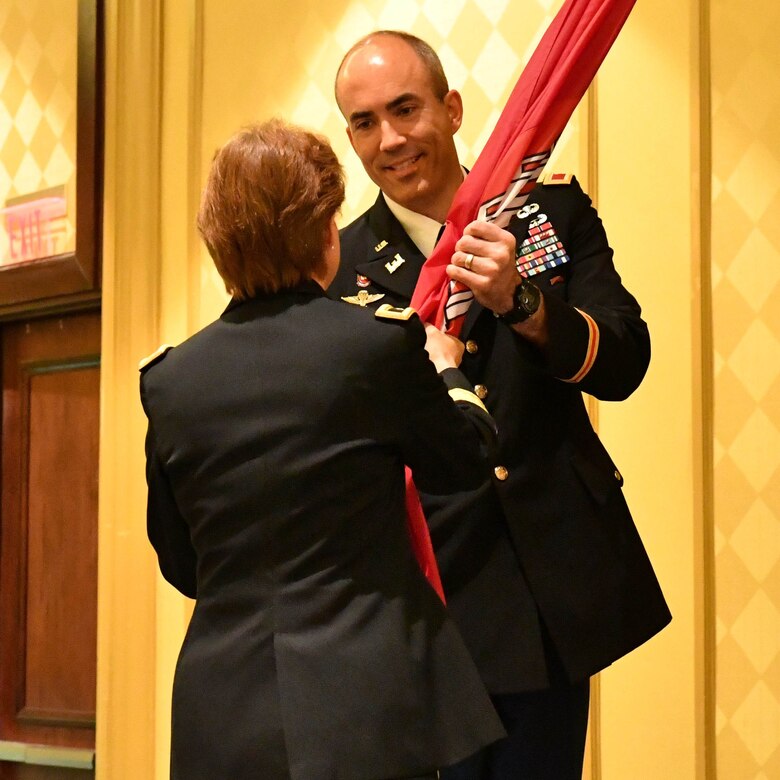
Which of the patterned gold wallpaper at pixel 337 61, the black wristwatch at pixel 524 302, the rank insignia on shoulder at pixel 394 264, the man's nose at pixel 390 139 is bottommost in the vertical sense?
the black wristwatch at pixel 524 302

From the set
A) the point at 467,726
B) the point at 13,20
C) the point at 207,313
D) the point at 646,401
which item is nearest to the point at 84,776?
the point at 207,313

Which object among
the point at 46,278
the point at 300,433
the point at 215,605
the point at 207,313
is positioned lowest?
the point at 215,605

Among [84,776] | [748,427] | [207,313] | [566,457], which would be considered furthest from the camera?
[84,776]

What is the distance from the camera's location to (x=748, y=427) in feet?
7.86

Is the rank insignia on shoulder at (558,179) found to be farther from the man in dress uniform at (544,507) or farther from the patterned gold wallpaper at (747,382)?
the patterned gold wallpaper at (747,382)

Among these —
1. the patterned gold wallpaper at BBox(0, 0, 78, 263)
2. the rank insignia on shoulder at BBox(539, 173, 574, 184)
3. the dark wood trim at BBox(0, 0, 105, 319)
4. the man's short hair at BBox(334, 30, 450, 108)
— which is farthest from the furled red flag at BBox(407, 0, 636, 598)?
the patterned gold wallpaper at BBox(0, 0, 78, 263)

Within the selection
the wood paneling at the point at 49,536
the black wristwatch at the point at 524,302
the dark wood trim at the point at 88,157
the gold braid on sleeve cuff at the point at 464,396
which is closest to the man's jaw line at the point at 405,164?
the black wristwatch at the point at 524,302

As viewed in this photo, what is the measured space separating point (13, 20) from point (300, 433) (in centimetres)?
308

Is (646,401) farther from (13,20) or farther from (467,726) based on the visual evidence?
(13,20)

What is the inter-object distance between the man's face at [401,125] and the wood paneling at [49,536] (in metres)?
2.07

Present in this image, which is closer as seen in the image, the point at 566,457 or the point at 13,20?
the point at 566,457

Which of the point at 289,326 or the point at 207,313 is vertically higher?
the point at 207,313

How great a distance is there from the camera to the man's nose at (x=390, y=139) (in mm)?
1793

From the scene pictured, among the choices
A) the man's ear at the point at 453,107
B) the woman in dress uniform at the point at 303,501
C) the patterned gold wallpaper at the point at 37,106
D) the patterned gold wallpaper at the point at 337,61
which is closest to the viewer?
the woman in dress uniform at the point at 303,501
